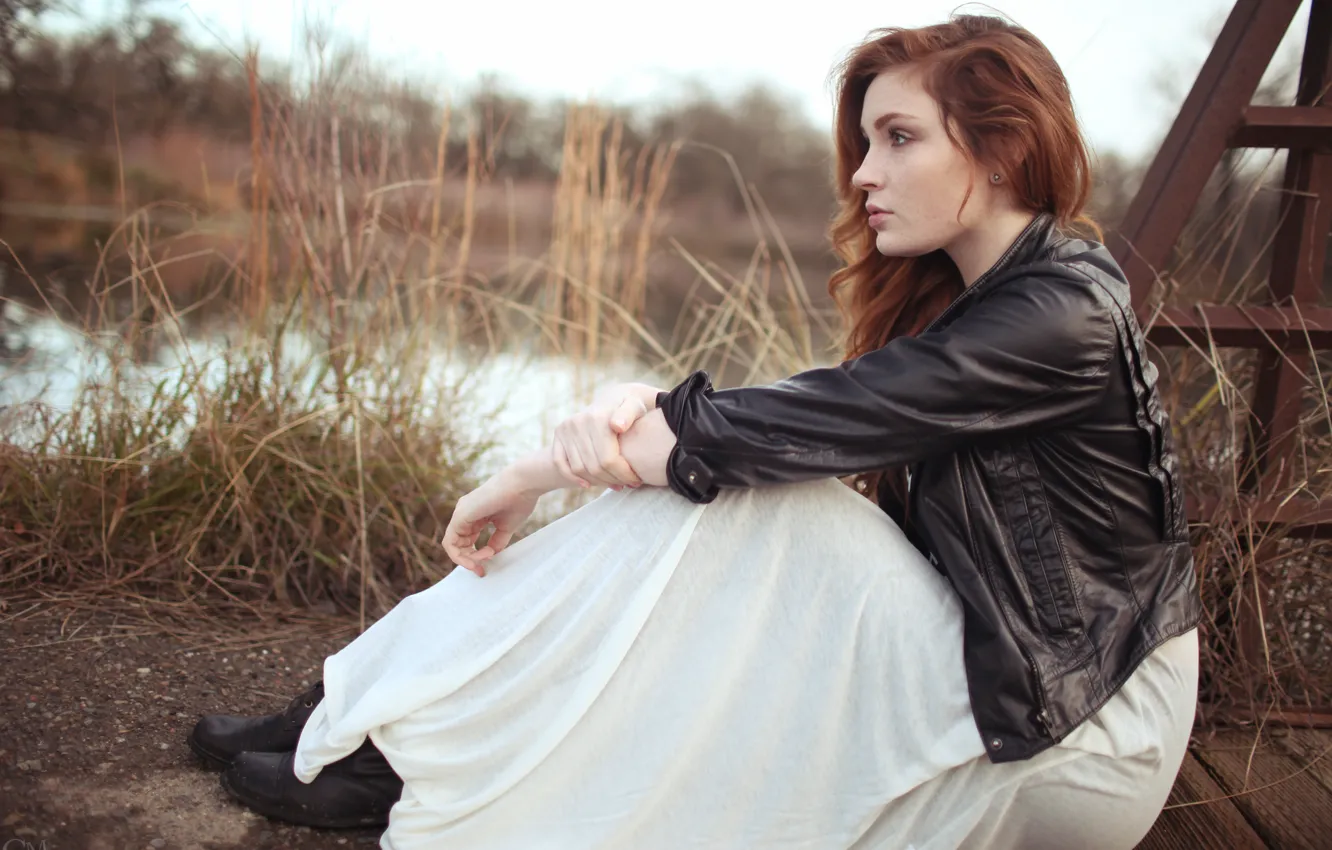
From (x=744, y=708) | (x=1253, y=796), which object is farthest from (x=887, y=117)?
(x=1253, y=796)

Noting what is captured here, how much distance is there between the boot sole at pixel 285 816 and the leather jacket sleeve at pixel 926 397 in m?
0.64

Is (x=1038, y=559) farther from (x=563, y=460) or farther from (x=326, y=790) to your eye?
(x=326, y=790)

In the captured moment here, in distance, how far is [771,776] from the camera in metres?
1.26

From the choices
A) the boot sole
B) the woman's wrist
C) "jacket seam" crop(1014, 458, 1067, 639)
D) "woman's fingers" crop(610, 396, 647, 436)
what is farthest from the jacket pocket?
the boot sole

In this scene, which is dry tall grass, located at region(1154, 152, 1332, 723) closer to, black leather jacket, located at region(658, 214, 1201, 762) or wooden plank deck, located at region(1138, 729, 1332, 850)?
wooden plank deck, located at region(1138, 729, 1332, 850)

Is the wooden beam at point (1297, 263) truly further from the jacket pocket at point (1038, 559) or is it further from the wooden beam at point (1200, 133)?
the jacket pocket at point (1038, 559)

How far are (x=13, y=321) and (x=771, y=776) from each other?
258 centimetres

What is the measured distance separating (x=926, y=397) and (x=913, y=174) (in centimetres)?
30

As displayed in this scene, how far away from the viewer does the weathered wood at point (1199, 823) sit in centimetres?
155

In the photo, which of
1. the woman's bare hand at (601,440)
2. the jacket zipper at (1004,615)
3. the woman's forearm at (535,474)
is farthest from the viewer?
the woman's forearm at (535,474)

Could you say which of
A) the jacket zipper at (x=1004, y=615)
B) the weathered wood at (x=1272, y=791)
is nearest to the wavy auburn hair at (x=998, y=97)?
the jacket zipper at (x=1004, y=615)

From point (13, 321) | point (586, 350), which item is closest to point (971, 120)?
point (586, 350)

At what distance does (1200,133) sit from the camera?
179 cm

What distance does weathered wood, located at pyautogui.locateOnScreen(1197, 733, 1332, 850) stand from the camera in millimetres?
1565
